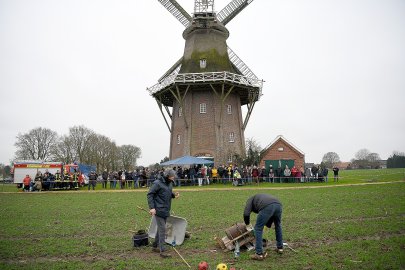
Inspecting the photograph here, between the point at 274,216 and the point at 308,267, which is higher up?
the point at 274,216

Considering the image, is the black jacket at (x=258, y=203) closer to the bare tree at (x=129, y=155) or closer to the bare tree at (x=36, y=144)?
the bare tree at (x=36, y=144)

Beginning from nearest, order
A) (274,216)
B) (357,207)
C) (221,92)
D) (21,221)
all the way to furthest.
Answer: (274,216)
(21,221)
(357,207)
(221,92)

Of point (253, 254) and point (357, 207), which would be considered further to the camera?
point (357, 207)

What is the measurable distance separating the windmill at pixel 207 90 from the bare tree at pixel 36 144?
143ft

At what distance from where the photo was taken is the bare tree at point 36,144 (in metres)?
65.8

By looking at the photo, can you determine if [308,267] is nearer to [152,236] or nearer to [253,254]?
[253,254]

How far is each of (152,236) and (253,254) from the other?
270cm

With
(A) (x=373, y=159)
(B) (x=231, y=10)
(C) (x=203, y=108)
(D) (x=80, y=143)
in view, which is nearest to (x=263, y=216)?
(C) (x=203, y=108)

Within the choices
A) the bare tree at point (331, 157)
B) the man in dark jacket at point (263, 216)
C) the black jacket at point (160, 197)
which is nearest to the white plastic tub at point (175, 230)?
the black jacket at point (160, 197)

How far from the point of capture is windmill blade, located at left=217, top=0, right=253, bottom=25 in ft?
119

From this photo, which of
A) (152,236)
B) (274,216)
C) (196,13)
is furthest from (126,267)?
(196,13)

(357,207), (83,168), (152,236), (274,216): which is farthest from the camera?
(83,168)

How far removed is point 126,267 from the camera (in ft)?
19.3

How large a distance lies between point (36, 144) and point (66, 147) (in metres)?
6.81
